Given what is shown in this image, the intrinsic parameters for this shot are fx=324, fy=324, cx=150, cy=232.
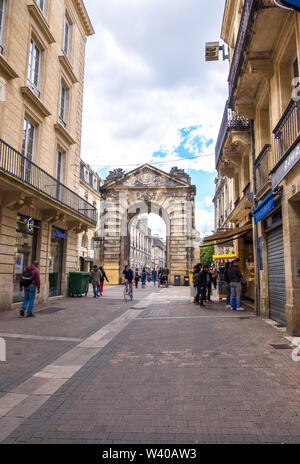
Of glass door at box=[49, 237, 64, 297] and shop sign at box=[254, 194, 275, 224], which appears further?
glass door at box=[49, 237, 64, 297]

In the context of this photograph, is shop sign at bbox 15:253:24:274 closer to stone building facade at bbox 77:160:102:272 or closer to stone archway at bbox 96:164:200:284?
stone archway at bbox 96:164:200:284

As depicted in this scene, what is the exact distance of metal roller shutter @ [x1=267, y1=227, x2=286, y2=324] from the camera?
318 inches

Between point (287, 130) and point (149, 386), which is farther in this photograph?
point (287, 130)

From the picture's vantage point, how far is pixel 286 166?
711 cm

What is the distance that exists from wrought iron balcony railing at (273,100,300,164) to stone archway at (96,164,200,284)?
23.1 m

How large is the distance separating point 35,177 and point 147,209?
21207 mm

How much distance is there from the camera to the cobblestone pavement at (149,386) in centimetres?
293

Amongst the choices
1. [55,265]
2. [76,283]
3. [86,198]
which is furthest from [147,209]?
[55,265]

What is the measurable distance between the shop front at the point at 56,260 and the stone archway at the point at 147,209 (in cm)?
1508

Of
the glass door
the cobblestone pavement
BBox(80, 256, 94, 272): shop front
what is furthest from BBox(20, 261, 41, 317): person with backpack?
BBox(80, 256, 94, 272): shop front

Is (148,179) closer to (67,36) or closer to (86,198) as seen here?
(86,198)

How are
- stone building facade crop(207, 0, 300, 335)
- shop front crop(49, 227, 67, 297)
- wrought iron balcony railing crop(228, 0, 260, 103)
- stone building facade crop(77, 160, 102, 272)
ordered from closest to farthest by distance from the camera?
stone building facade crop(207, 0, 300, 335) → wrought iron balcony railing crop(228, 0, 260, 103) → shop front crop(49, 227, 67, 297) → stone building facade crop(77, 160, 102, 272)

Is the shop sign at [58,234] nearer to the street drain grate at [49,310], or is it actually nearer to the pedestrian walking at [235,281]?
the street drain grate at [49,310]

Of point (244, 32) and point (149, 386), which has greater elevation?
point (244, 32)
